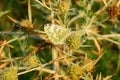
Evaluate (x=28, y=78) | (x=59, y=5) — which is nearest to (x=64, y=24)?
(x=59, y=5)

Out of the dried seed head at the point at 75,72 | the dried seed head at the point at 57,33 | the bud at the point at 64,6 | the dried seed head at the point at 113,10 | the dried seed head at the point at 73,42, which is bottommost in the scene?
the dried seed head at the point at 75,72

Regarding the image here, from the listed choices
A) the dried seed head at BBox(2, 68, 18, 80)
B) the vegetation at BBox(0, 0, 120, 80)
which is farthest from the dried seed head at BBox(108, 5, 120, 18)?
the dried seed head at BBox(2, 68, 18, 80)

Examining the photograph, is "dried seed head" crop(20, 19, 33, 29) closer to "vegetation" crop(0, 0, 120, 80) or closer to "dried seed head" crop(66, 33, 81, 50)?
"vegetation" crop(0, 0, 120, 80)

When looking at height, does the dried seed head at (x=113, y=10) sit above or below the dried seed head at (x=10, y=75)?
above

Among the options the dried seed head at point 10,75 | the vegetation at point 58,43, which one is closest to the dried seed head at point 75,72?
the vegetation at point 58,43

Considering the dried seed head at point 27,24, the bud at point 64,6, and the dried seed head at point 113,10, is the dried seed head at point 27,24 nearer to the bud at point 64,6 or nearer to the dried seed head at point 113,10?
the bud at point 64,6

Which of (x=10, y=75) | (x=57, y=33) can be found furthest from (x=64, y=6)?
(x=10, y=75)

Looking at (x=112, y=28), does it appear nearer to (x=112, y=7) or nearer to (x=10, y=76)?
(x=112, y=7)

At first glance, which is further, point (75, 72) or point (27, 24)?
point (27, 24)

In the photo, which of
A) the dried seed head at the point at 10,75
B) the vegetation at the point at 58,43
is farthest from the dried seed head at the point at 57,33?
the dried seed head at the point at 10,75

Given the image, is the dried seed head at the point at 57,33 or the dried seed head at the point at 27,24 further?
the dried seed head at the point at 27,24

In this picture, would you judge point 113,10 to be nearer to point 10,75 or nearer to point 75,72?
point 75,72
